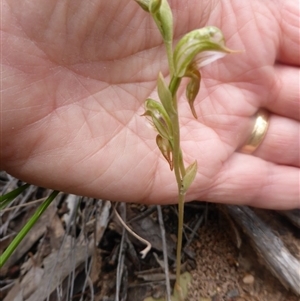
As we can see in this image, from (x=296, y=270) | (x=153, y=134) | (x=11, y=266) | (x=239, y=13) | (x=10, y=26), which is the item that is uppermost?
(x=10, y=26)

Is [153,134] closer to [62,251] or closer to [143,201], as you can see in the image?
[143,201]

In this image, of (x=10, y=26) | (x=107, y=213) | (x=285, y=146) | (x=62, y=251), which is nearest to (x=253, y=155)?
(x=285, y=146)

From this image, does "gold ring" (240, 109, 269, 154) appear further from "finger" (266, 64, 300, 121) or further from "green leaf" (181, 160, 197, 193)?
"green leaf" (181, 160, 197, 193)

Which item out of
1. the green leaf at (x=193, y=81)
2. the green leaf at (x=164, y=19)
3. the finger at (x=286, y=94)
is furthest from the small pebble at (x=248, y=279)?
the green leaf at (x=164, y=19)

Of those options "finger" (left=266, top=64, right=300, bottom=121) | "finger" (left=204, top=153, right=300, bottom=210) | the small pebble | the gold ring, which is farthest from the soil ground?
"finger" (left=266, top=64, right=300, bottom=121)

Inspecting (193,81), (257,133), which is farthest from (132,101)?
(193,81)

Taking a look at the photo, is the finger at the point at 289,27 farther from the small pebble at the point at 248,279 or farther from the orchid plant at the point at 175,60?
the orchid plant at the point at 175,60
